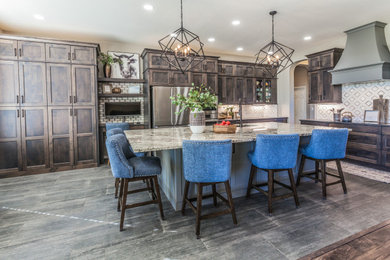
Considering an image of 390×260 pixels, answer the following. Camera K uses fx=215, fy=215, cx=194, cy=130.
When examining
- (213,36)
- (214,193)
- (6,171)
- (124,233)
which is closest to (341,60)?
(213,36)

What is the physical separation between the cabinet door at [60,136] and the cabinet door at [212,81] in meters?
3.35

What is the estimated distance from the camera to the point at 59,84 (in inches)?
171

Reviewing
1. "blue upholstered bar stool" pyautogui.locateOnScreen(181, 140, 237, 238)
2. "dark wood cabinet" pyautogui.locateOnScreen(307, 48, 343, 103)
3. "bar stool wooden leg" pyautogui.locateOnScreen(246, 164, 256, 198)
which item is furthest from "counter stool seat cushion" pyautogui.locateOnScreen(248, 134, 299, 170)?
"dark wood cabinet" pyautogui.locateOnScreen(307, 48, 343, 103)

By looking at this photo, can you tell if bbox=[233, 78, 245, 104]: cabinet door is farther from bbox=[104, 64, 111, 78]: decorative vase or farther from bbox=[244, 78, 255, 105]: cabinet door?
bbox=[104, 64, 111, 78]: decorative vase

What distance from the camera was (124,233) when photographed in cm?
212

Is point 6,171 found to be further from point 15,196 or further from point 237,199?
point 237,199

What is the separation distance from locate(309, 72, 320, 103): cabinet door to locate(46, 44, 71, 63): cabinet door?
19.5 feet

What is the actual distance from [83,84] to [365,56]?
5.96 meters

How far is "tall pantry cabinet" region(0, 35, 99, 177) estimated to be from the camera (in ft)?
13.2

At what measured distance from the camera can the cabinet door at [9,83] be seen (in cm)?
395

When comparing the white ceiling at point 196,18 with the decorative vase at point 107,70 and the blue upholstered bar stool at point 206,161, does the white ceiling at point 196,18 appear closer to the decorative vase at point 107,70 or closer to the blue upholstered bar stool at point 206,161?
the decorative vase at point 107,70

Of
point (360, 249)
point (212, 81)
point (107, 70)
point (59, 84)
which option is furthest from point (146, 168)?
point (212, 81)

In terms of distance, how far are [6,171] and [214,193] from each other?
13.4ft

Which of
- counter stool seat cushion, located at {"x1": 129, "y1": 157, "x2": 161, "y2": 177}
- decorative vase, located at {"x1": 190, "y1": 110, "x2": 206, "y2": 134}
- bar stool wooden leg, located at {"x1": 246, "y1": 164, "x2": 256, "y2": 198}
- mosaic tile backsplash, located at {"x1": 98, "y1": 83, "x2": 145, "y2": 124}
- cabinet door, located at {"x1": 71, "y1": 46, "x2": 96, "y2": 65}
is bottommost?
bar stool wooden leg, located at {"x1": 246, "y1": 164, "x2": 256, "y2": 198}
